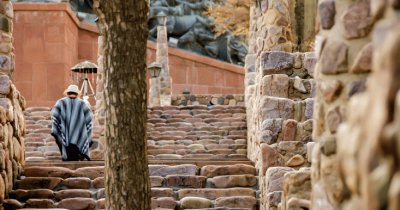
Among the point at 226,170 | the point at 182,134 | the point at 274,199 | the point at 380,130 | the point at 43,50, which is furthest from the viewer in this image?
the point at 43,50

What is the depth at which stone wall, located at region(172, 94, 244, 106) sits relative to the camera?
22.7 m

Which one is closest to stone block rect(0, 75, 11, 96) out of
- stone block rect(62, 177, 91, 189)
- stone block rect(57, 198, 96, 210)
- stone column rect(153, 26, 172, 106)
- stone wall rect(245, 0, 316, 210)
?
stone block rect(62, 177, 91, 189)

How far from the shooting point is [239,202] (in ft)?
28.1

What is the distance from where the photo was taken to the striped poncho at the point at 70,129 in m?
11.0

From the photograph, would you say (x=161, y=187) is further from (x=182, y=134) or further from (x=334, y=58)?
(x=334, y=58)

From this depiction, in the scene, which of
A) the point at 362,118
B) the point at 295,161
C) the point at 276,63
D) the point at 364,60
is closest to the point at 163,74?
the point at 276,63

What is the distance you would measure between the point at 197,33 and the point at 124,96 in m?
27.3

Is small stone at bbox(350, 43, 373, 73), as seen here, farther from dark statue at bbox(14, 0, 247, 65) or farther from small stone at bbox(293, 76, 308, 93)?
dark statue at bbox(14, 0, 247, 65)

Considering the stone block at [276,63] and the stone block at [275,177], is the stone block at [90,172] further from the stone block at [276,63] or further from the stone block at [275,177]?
the stone block at [275,177]

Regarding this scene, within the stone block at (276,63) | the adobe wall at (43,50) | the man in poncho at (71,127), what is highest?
the adobe wall at (43,50)

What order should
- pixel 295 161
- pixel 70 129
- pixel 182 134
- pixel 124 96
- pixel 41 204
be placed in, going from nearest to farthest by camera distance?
pixel 124 96
pixel 295 161
pixel 41 204
pixel 70 129
pixel 182 134

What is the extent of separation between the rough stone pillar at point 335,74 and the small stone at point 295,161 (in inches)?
170

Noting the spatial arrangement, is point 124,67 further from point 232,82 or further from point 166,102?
point 232,82

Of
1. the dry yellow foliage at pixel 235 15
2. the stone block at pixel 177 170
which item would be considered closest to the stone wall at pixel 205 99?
the dry yellow foliage at pixel 235 15
